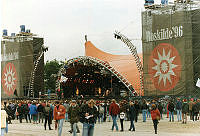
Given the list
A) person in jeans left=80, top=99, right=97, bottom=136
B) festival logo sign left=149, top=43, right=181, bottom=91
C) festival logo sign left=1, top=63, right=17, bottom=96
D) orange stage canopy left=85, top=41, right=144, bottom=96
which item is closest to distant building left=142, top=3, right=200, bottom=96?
festival logo sign left=149, top=43, right=181, bottom=91

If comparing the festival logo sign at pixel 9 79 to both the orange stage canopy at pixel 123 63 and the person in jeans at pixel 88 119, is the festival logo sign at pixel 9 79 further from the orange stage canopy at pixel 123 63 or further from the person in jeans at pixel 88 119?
the person in jeans at pixel 88 119

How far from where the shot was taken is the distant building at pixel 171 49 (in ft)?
101

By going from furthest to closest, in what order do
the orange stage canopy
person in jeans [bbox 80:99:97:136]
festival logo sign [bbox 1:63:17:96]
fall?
1. festival logo sign [bbox 1:63:17:96]
2. the orange stage canopy
3. person in jeans [bbox 80:99:97:136]

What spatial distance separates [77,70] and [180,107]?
29748 millimetres

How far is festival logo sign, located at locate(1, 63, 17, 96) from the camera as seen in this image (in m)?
49.4

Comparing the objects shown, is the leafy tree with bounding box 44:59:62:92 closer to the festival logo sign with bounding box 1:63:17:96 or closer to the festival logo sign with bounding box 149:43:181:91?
the festival logo sign with bounding box 1:63:17:96

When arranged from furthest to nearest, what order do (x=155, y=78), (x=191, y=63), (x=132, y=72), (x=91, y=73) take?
(x=91, y=73) < (x=132, y=72) < (x=155, y=78) < (x=191, y=63)

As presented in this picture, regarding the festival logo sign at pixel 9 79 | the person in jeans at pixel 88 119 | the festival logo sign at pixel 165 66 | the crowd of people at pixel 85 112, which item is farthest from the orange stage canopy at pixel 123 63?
the person in jeans at pixel 88 119

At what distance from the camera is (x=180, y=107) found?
19969mm

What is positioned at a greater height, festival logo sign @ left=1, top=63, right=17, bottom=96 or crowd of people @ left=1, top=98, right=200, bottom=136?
festival logo sign @ left=1, top=63, right=17, bottom=96

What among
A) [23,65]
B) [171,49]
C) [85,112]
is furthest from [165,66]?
[85,112]

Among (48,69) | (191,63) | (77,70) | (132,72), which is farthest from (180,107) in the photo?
(48,69)

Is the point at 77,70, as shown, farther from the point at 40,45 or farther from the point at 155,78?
the point at 155,78

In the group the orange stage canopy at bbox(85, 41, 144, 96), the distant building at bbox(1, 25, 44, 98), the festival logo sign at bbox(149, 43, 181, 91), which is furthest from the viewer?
the distant building at bbox(1, 25, 44, 98)
